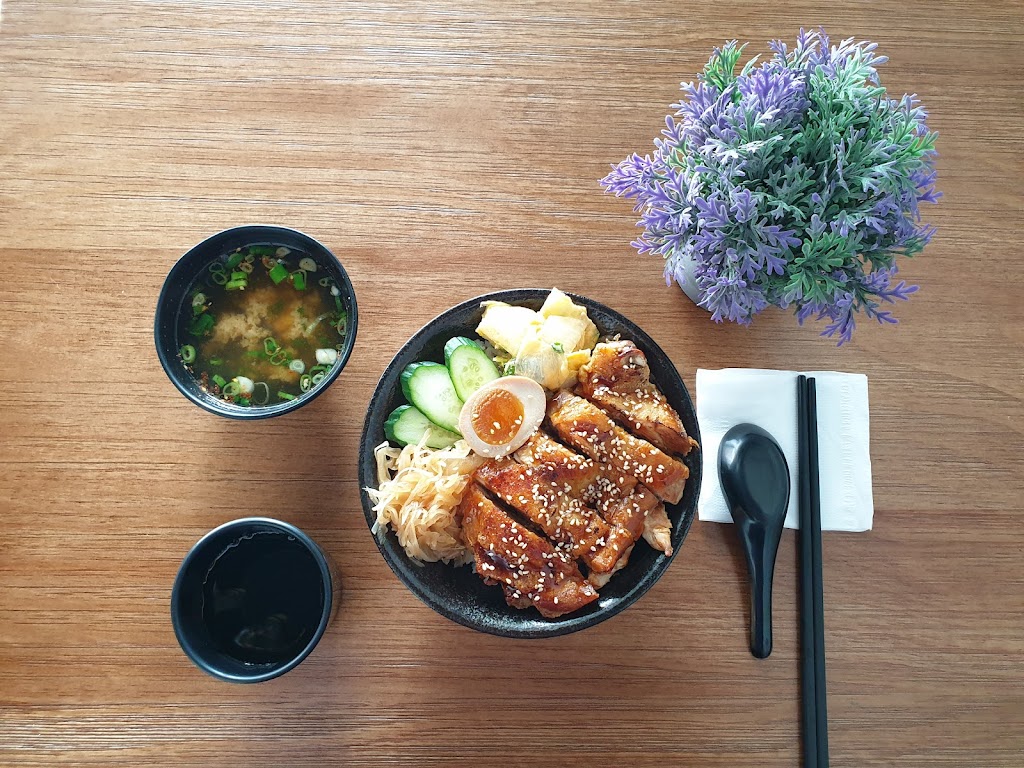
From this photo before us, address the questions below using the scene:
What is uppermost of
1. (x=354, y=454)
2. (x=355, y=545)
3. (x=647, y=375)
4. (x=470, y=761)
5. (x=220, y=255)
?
(x=220, y=255)

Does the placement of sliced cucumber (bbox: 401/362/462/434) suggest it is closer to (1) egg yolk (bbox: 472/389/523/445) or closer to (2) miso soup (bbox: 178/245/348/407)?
(1) egg yolk (bbox: 472/389/523/445)

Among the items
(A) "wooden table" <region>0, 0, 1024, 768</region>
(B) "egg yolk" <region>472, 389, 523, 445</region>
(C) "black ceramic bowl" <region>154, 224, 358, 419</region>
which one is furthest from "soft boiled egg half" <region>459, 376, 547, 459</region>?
(A) "wooden table" <region>0, 0, 1024, 768</region>

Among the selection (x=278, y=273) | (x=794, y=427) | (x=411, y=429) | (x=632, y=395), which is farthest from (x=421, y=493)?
(x=794, y=427)

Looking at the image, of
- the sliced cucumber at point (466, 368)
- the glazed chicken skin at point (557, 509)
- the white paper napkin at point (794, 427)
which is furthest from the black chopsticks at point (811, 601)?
the sliced cucumber at point (466, 368)

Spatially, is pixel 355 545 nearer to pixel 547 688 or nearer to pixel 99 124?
pixel 547 688

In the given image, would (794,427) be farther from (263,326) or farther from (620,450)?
(263,326)

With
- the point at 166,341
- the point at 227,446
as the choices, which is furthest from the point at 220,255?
the point at 227,446
